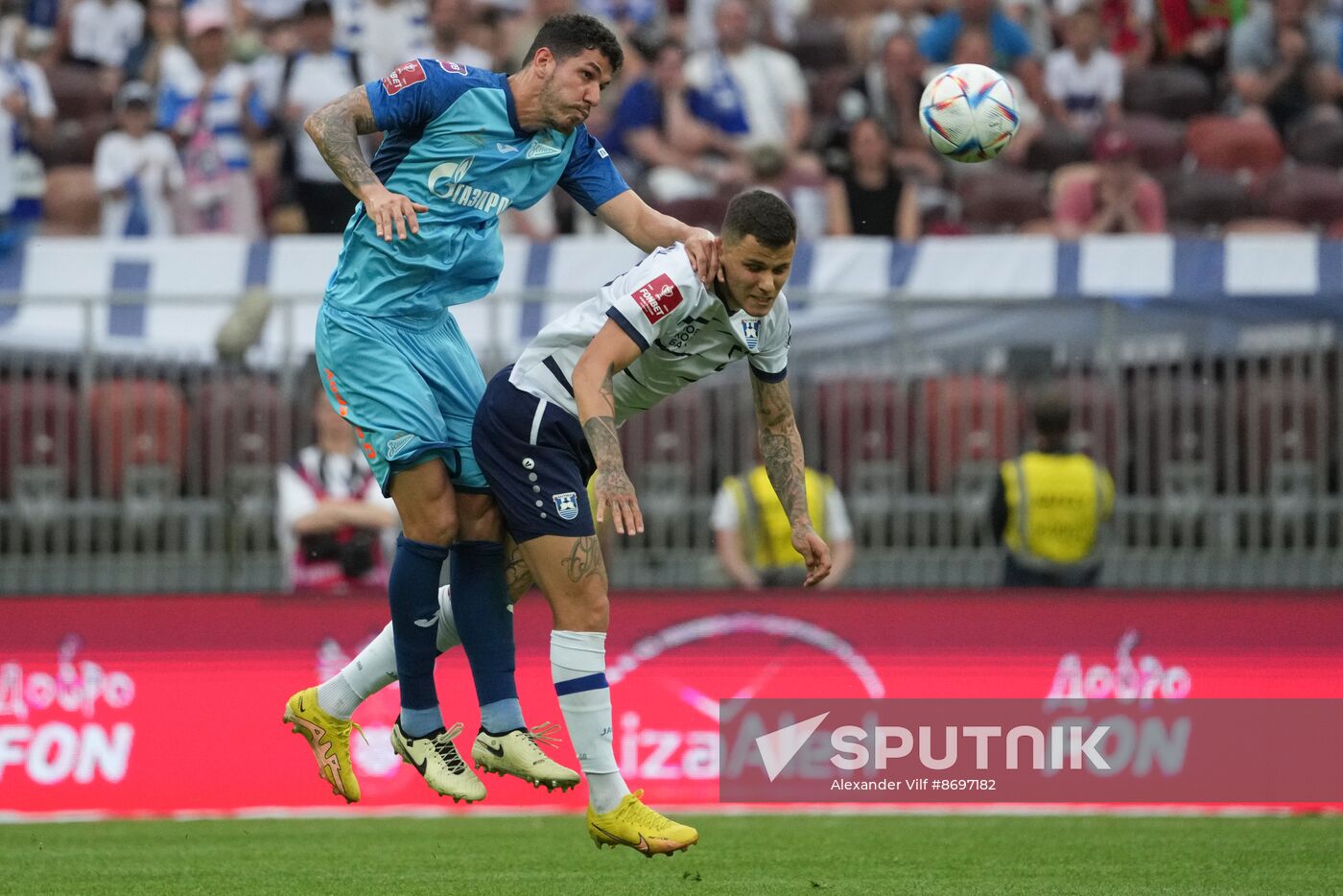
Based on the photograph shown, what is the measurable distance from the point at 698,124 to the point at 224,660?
264 inches

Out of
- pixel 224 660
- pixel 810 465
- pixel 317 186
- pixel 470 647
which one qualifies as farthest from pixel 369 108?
pixel 317 186

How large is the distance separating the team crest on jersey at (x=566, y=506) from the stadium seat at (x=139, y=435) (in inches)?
222

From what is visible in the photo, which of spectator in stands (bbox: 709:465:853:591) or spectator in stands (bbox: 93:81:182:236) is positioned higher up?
spectator in stands (bbox: 93:81:182:236)

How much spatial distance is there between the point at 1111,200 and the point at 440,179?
8692 mm

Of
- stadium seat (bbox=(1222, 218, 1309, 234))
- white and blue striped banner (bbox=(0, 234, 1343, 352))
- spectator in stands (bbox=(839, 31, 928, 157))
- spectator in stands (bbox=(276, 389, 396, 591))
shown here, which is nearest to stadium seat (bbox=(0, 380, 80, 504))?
white and blue striped banner (bbox=(0, 234, 1343, 352))

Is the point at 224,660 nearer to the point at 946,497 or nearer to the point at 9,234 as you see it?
the point at 946,497

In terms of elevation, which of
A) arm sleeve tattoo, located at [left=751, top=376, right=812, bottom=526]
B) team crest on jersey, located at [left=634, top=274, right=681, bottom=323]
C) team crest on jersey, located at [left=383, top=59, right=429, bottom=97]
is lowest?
arm sleeve tattoo, located at [left=751, top=376, right=812, bottom=526]

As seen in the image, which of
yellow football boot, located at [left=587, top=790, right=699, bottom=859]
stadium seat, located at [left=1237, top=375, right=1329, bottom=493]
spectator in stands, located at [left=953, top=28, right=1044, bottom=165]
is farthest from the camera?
spectator in stands, located at [left=953, top=28, right=1044, bottom=165]

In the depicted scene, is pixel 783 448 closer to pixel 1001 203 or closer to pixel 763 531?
pixel 763 531

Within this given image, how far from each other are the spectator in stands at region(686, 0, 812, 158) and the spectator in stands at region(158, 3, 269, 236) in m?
3.53

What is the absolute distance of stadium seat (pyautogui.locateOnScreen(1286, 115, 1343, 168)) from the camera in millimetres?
16234

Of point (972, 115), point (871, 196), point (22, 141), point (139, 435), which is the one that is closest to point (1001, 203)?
point (871, 196)
